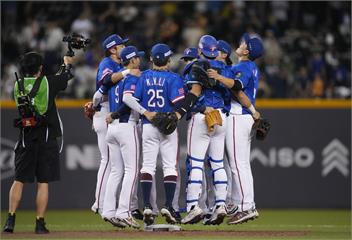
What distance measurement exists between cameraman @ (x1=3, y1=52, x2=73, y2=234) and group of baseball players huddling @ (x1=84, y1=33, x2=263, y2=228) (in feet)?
2.81

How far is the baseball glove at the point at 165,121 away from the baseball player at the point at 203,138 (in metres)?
0.11

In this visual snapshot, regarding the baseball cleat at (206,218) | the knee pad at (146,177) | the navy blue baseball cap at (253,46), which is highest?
the navy blue baseball cap at (253,46)

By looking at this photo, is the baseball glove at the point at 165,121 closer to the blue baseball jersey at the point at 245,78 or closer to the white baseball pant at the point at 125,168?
the white baseball pant at the point at 125,168

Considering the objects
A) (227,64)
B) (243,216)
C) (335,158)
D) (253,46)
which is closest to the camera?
(243,216)

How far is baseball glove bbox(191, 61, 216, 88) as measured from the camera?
13617 mm

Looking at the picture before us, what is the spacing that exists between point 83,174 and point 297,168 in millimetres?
3928

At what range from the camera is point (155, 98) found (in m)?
13.6

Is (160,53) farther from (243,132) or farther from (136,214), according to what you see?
(136,214)

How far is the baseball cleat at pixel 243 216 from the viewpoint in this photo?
14.0 metres

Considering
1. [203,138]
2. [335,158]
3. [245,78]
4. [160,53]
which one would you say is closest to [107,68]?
[160,53]

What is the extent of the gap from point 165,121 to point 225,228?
7.01ft

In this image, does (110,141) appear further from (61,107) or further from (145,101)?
(61,107)

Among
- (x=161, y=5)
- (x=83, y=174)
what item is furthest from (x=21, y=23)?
(x=83, y=174)

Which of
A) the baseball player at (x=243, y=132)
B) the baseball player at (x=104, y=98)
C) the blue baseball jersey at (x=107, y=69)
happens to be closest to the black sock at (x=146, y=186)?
the baseball player at (x=104, y=98)
